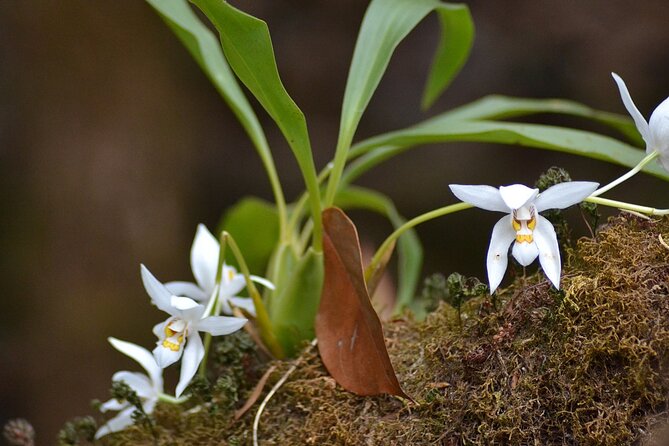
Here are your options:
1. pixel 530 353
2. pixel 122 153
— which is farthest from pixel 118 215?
pixel 530 353

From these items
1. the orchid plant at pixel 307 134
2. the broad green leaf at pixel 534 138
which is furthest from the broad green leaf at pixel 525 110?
the broad green leaf at pixel 534 138

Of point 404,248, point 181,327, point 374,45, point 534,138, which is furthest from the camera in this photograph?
point 404,248

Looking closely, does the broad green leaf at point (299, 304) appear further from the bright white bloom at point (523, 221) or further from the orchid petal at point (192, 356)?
the bright white bloom at point (523, 221)

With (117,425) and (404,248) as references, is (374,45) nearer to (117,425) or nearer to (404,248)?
(404,248)

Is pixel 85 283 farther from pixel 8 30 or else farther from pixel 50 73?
pixel 8 30

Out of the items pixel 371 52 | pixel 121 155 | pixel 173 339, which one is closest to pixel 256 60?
pixel 371 52

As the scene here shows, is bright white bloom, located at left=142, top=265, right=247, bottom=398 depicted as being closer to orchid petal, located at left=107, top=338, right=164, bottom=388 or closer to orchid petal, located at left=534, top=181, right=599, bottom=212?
orchid petal, located at left=107, top=338, right=164, bottom=388

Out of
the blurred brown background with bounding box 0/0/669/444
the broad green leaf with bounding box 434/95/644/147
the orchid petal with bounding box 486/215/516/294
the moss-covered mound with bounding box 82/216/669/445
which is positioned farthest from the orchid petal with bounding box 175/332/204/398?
the blurred brown background with bounding box 0/0/669/444
